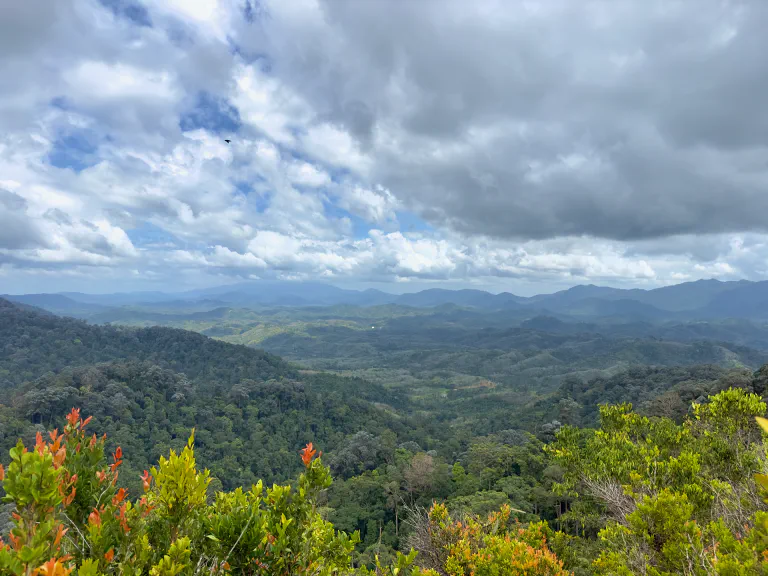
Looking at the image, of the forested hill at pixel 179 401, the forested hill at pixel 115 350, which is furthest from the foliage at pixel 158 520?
→ the forested hill at pixel 115 350

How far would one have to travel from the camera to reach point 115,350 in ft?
490

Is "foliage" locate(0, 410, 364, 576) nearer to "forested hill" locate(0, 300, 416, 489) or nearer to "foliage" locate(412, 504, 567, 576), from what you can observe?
"foliage" locate(412, 504, 567, 576)

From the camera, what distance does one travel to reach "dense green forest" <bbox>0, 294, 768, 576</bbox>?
455 centimetres

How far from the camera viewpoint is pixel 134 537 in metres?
4.57

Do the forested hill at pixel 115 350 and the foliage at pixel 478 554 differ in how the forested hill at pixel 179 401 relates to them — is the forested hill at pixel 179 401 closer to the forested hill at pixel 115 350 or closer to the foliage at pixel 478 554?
the forested hill at pixel 115 350

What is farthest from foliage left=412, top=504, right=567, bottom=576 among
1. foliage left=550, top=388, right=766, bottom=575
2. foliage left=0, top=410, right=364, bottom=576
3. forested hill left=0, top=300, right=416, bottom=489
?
forested hill left=0, top=300, right=416, bottom=489

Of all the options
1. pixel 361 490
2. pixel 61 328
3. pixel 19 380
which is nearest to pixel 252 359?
pixel 19 380

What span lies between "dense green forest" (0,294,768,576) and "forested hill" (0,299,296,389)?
0.83 metres

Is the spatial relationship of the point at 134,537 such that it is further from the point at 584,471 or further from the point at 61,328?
the point at 61,328

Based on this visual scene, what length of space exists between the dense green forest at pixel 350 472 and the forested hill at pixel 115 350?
0.83 m

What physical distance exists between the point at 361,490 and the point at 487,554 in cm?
4820

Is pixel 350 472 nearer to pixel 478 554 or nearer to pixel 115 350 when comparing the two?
pixel 478 554

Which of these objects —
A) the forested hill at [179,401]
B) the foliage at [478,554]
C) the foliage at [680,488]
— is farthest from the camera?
the forested hill at [179,401]

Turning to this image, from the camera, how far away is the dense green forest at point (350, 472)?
455 centimetres
